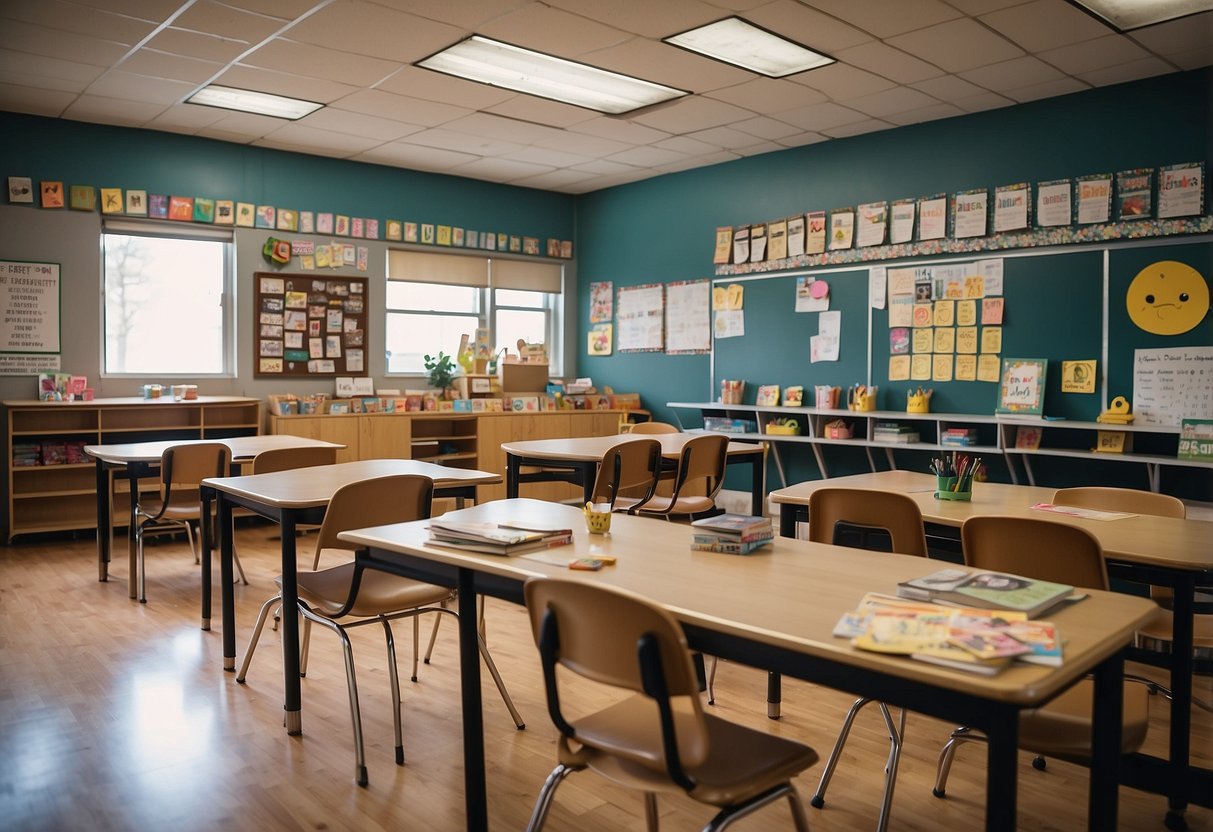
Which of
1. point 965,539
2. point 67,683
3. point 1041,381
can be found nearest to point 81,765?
point 67,683

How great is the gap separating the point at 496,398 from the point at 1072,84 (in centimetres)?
499

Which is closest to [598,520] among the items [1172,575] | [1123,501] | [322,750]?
[322,750]

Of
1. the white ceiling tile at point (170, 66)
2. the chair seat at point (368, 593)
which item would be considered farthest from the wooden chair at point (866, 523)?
the white ceiling tile at point (170, 66)

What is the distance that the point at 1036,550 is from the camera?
7.69 ft

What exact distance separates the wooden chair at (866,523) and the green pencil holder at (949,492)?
0.44m

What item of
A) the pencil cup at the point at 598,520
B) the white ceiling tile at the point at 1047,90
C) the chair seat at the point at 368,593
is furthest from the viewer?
the white ceiling tile at the point at 1047,90

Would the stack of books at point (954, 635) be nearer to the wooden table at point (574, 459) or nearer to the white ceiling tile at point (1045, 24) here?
the wooden table at point (574, 459)

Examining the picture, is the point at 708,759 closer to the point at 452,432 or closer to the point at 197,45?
the point at 197,45

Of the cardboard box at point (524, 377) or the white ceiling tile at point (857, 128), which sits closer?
the white ceiling tile at point (857, 128)

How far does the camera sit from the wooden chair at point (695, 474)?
467cm

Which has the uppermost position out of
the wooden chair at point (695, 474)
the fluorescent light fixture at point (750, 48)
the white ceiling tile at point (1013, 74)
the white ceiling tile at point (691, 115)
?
the fluorescent light fixture at point (750, 48)

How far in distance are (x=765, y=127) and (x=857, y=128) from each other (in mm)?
660

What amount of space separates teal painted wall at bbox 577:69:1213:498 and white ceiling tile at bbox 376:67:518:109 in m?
2.45

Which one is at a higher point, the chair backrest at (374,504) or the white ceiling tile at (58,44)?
the white ceiling tile at (58,44)
